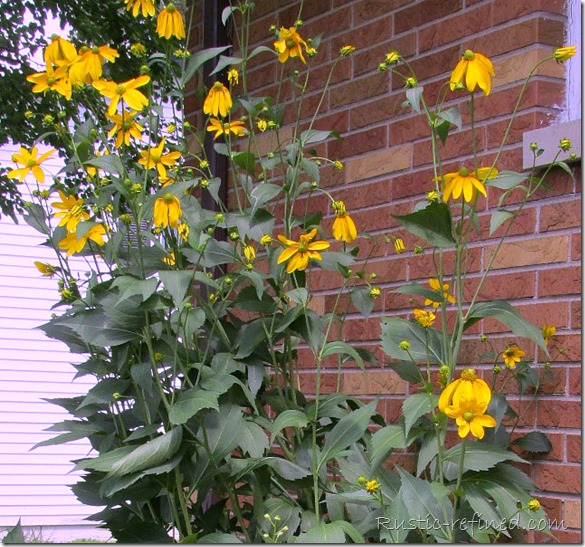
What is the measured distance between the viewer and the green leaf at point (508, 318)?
1.55m

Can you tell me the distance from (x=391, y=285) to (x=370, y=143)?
40cm

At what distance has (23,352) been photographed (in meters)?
3.98

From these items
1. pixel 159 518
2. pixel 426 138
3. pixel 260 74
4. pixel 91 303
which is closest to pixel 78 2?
pixel 260 74

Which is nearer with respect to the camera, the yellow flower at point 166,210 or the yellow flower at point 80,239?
the yellow flower at point 166,210

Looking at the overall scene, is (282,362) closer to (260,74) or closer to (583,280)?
(583,280)

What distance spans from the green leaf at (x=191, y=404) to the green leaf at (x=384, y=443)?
0.29 meters

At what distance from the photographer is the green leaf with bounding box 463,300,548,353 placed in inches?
60.9

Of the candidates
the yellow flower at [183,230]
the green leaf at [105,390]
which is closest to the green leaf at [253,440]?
the green leaf at [105,390]

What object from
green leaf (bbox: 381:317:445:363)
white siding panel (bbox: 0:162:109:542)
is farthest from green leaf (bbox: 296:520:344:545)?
white siding panel (bbox: 0:162:109:542)

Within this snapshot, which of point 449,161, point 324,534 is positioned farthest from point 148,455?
point 449,161

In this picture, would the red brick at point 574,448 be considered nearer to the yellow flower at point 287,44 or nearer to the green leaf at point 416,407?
the green leaf at point 416,407

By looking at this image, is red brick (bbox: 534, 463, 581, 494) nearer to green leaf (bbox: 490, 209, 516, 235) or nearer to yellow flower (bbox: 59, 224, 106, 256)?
green leaf (bbox: 490, 209, 516, 235)

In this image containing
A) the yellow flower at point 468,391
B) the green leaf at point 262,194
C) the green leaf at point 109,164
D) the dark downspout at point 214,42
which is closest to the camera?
the yellow flower at point 468,391

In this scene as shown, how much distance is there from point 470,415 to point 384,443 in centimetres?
23
